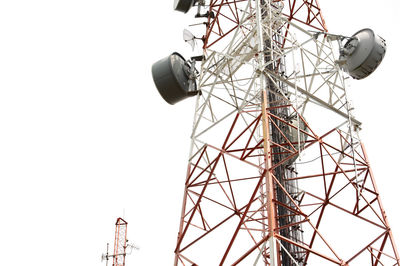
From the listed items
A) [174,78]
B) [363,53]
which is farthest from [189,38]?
[363,53]

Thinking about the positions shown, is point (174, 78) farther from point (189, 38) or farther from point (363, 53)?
point (363, 53)

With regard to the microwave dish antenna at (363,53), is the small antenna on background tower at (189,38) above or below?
above

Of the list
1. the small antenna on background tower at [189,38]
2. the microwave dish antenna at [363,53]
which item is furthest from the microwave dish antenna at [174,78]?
the microwave dish antenna at [363,53]

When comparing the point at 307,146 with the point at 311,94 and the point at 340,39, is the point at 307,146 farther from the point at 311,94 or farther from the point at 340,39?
the point at 340,39

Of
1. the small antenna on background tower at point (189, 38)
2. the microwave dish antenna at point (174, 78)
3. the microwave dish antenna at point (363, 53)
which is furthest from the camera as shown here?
the small antenna on background tower at point (189, 38)

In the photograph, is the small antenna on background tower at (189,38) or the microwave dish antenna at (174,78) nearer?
the microwave dish antenna at (174,78)

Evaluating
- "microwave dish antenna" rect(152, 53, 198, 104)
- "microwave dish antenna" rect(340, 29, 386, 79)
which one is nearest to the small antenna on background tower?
"microwave dish antenna" rect(152, 53, 198, 104)

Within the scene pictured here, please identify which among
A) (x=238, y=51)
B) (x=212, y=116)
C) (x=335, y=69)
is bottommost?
(x=212, y=116)

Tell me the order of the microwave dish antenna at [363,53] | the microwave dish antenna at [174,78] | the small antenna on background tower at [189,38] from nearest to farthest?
the microwave dish antenna at [363,53] < the microwave dish antenna at [174,78] < the small antenna on background tower at [189,38]

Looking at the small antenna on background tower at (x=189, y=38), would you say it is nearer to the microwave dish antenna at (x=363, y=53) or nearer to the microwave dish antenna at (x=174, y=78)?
the microwave dish antenna at (x=174, y=78)

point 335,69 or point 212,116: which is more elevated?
point 335,69

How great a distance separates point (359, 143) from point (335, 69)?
2.70 meters

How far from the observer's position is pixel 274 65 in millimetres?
18781

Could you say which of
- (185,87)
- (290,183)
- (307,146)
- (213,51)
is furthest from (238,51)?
(290,183)
